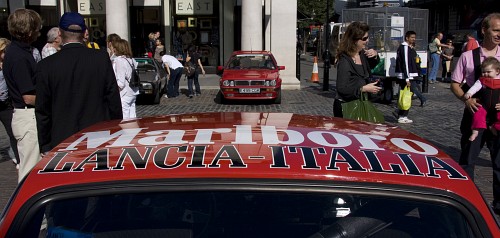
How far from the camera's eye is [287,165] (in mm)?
1944

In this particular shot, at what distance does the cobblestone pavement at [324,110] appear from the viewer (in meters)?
7.48

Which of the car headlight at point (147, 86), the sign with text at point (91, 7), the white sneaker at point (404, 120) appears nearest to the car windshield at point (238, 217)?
the white sneaker at point (404, 120)

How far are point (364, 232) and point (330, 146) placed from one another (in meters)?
0.35

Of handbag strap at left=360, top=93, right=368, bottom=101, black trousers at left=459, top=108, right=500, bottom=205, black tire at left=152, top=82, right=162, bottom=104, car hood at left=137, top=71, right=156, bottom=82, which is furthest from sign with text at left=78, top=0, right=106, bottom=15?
black trousers at left=459, top=108, right=500, bottom=205

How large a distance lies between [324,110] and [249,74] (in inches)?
95.1

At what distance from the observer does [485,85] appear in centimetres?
514

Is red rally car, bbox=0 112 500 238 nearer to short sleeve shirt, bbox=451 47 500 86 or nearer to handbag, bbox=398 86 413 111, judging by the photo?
short sleeve shirt, bbox=451 47 500 86

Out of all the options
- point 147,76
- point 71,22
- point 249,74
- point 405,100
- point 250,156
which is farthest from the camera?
point 147,76

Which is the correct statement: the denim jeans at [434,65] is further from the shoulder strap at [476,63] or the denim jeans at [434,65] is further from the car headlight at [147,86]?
the shoulder strap at [476,63]

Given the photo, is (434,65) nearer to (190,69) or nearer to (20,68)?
(190,69)

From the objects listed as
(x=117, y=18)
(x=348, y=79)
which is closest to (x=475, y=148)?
(x=348, y=79)

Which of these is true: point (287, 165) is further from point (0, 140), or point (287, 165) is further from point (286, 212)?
point (0, 140)

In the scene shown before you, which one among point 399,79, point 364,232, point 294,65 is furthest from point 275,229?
point 294,65

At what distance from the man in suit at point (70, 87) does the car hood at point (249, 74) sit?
33.5 ft
